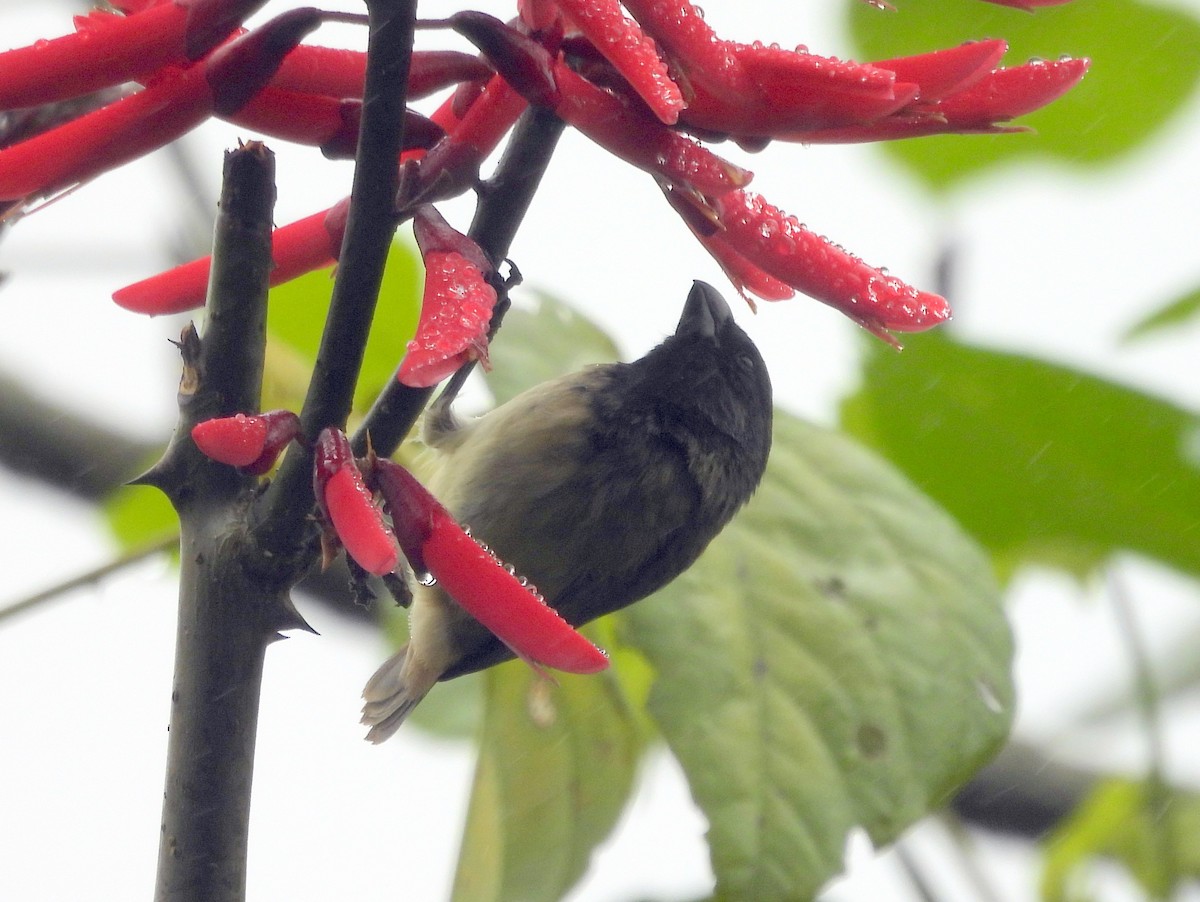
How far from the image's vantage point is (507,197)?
47.6 inches

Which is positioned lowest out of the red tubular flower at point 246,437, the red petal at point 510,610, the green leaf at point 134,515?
the green leaf at point 134,515

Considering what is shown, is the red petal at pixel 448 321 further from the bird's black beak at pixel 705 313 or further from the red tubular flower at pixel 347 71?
the bird's black beak at pixel 705 313

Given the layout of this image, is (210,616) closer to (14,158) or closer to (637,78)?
(14,158)

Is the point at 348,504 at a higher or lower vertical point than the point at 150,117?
lower

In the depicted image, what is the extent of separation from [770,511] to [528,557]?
76 cm

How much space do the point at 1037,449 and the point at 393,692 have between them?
147 cm

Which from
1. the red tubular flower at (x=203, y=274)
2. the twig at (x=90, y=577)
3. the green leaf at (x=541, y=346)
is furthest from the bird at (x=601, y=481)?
the red tubular flower at (x=203, y=274)

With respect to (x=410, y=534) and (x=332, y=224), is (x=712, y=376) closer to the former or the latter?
(x=332, y=224)

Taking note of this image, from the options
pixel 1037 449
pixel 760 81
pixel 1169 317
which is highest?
pixel 760 81

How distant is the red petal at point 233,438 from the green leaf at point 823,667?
0.86 metres

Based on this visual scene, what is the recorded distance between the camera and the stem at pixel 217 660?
1327mm

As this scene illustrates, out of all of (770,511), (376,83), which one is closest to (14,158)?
(376,83)

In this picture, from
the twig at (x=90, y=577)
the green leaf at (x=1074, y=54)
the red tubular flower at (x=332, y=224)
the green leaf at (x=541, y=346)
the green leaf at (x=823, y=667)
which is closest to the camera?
the red tubular flower at (x=332, y=224)

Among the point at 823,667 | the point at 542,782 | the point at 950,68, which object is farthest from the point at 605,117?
the point at 542,782
